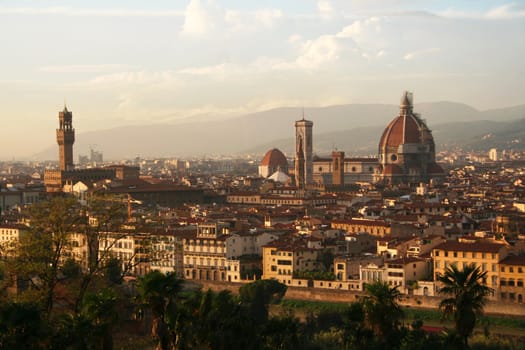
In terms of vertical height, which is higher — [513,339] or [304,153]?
[304,153]

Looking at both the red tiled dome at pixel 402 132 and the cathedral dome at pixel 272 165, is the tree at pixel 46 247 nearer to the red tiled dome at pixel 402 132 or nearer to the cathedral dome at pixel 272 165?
the red tiled dome at pixel 402 132

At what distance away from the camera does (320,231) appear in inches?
2285

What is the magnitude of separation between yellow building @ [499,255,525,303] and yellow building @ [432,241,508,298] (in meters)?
0.25

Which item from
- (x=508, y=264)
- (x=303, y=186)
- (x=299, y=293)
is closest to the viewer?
(x=508, y=264)

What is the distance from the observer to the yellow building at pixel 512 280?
4312 centimetres

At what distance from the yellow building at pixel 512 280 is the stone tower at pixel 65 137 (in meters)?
79.6

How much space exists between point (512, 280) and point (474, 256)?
1874 millimetres

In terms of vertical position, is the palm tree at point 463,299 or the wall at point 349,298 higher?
the palm tree at point 463,299

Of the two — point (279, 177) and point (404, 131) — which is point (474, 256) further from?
point (279, 177)

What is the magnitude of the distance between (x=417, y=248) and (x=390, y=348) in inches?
994

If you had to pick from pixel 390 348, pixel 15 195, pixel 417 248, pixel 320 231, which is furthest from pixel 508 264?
pixel 15 195

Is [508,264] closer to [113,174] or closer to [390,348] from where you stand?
[390,348]

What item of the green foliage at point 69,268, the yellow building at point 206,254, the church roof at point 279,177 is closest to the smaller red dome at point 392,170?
the church roof at point 279,177

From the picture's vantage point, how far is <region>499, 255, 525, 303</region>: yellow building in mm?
43125
